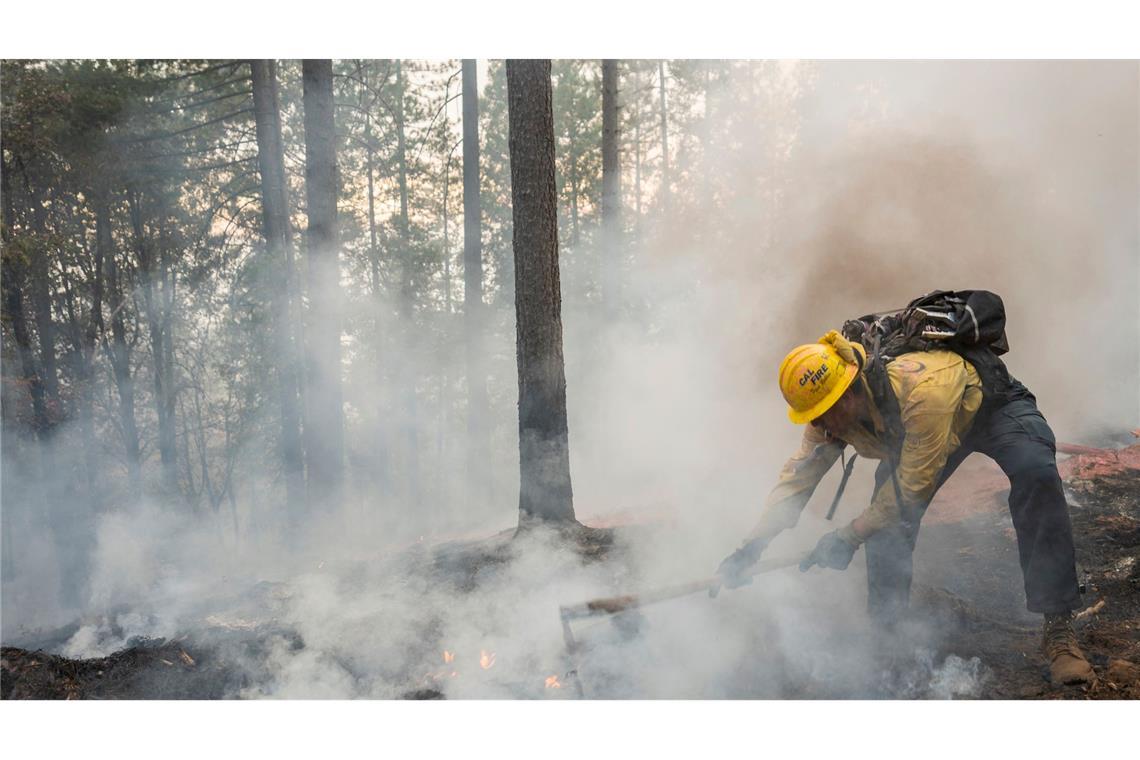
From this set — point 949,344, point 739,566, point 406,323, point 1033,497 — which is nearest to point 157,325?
point 406,323

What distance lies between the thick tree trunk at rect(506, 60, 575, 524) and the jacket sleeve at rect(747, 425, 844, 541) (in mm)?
2207

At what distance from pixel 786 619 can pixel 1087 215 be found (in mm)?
8891

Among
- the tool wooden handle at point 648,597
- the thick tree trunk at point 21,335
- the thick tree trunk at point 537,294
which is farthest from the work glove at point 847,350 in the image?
the thick tree trunk at point 21,335

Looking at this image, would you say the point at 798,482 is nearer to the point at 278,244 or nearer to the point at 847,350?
the point at 847,350

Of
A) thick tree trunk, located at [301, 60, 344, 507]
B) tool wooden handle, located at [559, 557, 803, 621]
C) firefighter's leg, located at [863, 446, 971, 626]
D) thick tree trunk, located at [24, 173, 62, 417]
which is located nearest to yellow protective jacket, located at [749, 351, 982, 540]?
firefighter's leg, located at [863, 446, 971, 626]

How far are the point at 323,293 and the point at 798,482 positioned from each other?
26.7ft

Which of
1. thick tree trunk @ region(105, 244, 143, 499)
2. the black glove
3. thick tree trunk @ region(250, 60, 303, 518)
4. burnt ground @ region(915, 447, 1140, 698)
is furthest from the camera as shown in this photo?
thick tree trunk @ region(105, 244, 143, 499)

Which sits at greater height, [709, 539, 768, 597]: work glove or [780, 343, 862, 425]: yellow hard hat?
[780, 343, 862, 425]: yellow hard hat

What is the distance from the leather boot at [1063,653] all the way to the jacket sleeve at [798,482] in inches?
51.5

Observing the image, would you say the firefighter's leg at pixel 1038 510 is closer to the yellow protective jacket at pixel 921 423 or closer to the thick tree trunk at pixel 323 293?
the yellow protective jacket at pixel 921 423

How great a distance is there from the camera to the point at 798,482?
409 centimetres

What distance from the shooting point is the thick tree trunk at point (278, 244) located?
10.1m

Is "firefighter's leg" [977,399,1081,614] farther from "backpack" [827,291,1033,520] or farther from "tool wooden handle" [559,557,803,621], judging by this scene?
"tool wooden handle" [559,557,803,621]

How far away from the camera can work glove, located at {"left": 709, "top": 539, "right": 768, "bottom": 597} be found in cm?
386
